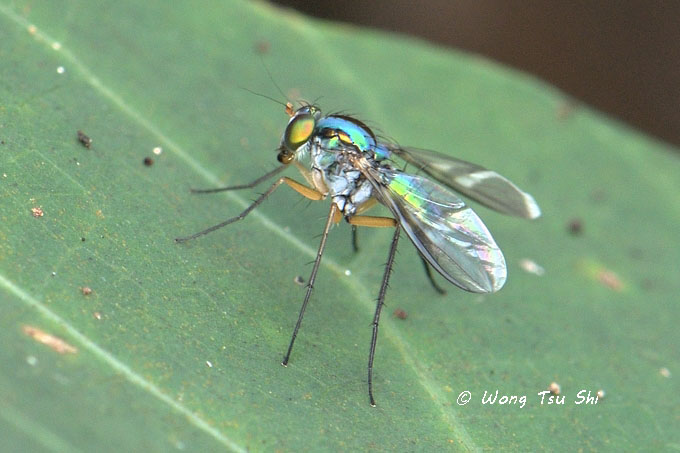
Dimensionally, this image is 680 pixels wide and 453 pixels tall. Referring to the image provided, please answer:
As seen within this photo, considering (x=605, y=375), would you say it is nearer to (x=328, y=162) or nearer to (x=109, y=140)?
(x=328, y=162)

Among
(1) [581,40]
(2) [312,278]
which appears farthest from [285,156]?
(1) [581,40]

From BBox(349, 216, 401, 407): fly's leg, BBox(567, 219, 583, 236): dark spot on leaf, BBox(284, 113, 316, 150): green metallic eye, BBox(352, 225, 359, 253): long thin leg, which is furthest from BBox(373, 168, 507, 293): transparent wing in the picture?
BBox(567, 219, 583, 236): dark spot on leaf

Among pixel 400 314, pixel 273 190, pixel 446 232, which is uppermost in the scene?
pixel 446 232

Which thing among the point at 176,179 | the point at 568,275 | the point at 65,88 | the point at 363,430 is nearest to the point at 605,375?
the point at 568,275

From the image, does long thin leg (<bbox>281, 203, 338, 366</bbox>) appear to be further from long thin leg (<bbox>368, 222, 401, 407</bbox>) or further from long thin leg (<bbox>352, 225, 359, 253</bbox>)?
long thin leg (<bbox>368, 222, 401, 407</bbox>)

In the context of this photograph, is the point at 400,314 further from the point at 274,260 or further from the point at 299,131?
the point at 299,131

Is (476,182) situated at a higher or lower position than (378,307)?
higher
